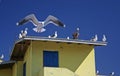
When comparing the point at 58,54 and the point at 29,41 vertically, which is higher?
the point at 29,41

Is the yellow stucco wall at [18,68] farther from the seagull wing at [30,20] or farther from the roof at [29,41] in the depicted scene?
the seagull wing at [30,20]

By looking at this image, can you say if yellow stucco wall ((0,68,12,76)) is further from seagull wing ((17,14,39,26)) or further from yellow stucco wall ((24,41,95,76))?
seagull wing ((17,14,39,26))

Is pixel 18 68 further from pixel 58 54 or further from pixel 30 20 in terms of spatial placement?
pixel 30 20

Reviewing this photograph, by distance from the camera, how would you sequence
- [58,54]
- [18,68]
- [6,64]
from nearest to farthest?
1. [58,54]
2. [18,68]
3. [6,64]

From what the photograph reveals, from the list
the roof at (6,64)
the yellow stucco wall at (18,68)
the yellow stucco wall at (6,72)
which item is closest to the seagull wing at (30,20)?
the yellow stucco wall at (18,68)

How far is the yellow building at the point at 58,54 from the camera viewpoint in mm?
24422

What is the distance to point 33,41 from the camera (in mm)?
24672

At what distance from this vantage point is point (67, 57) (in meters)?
25.4

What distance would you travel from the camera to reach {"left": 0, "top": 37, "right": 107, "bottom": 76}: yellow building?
2442cm

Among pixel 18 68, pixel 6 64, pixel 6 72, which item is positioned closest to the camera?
pixel 18 68

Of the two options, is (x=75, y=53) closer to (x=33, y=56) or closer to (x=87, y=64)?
(x=87, y=64)

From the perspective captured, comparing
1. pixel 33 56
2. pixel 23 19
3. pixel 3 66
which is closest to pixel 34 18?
pixel 23 19

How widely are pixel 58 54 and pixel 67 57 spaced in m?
0.71

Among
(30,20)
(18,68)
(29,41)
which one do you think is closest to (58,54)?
(29,41)
